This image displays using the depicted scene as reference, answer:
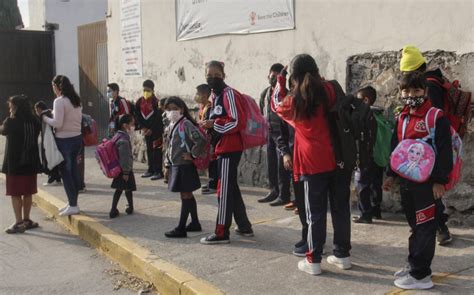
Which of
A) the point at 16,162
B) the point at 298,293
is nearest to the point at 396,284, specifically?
the point at 298,293

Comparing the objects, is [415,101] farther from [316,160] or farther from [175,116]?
[175,116]

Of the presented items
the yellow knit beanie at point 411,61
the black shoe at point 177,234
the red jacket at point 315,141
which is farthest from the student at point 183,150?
the yellow knit beanie at point 411,61

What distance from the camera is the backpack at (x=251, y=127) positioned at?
5.31 meters

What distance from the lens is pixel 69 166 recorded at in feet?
22.8

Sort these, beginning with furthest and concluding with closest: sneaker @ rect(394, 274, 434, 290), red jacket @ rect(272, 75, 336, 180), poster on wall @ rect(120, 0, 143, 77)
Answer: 1. poster on wall @ rect(120, 0, 143, 77)
2. red jacket @ rect(272, 75, 336, 180)
3. sneaker @ rect(394, 274, 434, 290)

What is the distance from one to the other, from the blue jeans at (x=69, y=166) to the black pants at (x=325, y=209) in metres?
3.66

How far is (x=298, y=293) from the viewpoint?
4082 millimetres

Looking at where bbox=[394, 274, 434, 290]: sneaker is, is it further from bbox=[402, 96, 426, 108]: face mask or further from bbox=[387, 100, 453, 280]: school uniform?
bbox=[402, 96, 426, 108]: face mask

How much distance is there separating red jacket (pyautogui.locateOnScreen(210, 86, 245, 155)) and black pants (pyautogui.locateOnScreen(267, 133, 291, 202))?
165cm

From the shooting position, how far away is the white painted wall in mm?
5586

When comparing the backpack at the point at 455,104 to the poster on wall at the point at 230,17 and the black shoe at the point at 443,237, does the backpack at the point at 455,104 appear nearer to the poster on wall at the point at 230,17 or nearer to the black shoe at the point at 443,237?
the black shoe at the point at 443,237

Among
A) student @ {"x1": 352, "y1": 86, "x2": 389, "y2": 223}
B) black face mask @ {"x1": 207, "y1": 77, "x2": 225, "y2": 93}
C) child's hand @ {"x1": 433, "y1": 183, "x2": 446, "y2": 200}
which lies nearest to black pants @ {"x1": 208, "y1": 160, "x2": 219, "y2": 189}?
student @ {"x1": 352, "y1": 86, "x2": 389, "y2": 223}

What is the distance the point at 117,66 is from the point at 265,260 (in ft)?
27.2

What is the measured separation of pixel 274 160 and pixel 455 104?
9.64ft
